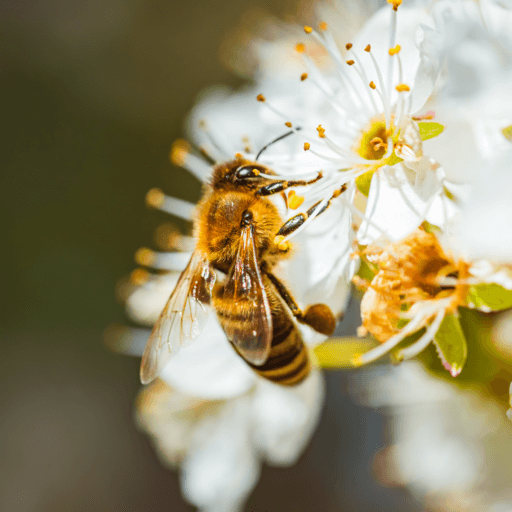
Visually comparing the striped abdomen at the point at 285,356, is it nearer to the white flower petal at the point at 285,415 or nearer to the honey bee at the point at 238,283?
the honey bee at the point at 238,283

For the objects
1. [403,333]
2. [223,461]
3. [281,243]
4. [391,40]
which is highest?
[391,40]

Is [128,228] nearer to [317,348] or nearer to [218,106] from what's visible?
[218,106]

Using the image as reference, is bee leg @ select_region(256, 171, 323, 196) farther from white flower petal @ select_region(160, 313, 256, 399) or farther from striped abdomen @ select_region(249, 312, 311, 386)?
white flower petal @ select_region(160, 313, 256, 399)

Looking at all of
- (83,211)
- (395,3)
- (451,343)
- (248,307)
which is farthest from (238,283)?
(83,211)

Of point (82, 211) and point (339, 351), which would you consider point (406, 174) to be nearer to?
point (339, 351)

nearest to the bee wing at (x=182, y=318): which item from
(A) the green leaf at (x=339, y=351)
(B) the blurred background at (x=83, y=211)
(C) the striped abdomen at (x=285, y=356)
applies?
(C) the striped abdomen at (x=285, y=356)

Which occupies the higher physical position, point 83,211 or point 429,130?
point 429,130

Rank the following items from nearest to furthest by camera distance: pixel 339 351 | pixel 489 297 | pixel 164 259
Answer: pixel 489 297
pixel 339 351
pixel 164 259

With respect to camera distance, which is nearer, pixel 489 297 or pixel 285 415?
pixel 489 297
